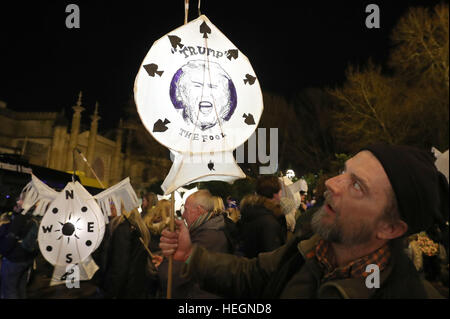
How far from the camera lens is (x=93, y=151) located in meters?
29.0

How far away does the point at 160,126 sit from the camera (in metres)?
1.88

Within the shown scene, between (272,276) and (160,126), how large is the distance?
3.53 ft

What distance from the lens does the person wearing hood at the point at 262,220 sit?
10.9 ft

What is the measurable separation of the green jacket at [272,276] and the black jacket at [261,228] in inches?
67.4

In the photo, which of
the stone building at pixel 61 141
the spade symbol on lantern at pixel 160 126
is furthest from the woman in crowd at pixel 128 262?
the stone building at pixel 61 141

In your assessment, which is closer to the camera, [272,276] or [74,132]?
[272,276]

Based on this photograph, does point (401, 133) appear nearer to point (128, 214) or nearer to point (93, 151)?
point (128, 214)

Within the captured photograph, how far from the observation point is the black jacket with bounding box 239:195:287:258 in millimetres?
3326

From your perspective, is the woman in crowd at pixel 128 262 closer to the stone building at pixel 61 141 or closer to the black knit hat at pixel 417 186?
the black knit hat at pixel 417 186

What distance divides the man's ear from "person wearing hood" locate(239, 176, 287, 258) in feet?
6.59

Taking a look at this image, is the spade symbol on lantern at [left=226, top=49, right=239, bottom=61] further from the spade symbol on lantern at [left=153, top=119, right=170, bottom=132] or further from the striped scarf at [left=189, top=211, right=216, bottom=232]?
the striped scarf at [left=189, top=211, right=216, bottom=232]

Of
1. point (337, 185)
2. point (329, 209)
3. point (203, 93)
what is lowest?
point (329, 209)

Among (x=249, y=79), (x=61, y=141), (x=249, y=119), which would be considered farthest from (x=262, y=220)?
(x=61, y=141)

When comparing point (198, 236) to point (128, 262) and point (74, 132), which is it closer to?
point (128, 262)
